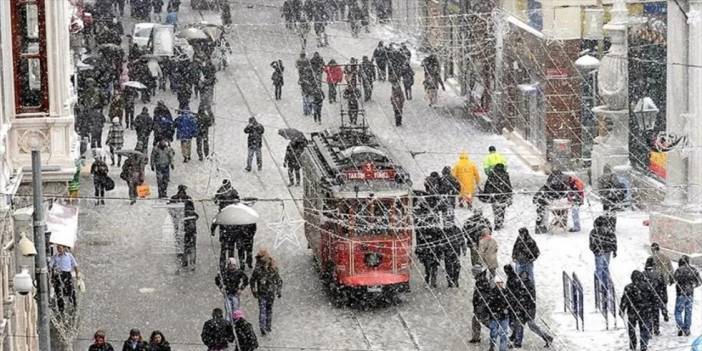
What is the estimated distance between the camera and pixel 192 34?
54.2 m

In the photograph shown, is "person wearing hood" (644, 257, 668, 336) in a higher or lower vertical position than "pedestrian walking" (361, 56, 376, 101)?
lower

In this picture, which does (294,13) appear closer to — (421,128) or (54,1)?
(421,128)

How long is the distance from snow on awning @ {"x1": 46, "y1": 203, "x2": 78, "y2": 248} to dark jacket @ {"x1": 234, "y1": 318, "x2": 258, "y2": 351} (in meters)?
3.76

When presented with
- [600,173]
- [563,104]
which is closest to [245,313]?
[600,173]

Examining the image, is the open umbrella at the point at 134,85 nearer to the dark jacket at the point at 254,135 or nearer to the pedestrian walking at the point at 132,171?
the dark jacket at the point at 254,135

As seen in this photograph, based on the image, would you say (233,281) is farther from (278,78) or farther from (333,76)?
(278,78)

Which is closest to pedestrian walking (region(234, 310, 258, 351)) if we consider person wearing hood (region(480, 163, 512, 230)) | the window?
the window

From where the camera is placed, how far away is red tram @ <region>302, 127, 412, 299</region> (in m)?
34.3

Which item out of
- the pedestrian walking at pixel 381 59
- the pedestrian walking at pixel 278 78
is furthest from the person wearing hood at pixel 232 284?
the pedestrian walking at pixel 381 59

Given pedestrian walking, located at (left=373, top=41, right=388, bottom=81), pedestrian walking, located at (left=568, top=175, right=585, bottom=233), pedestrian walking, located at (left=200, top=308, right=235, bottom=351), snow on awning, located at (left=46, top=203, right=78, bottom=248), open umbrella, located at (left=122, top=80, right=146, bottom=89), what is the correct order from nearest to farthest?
pedestrian walking, located at (left=200, top=308, right=235, bottom=351) → snow on awning, located at (left=46, top=203, right=78, bottom=248) → pedestrian walking, located at (left=568, top=175, right=585, bottom=233) → open umbrella, located at (left=122, top=80, right=146, bottom=89) → pedestrian walking, located at (left=373, top=41, right=388, bottom=81)

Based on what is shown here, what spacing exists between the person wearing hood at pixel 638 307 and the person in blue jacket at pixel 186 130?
50.4 feet

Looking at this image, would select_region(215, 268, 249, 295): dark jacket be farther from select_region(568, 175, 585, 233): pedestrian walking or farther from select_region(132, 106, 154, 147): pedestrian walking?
select_region(132, 106, 154, 147): pedestrian walking

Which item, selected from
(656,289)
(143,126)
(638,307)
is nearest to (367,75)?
(143,126)

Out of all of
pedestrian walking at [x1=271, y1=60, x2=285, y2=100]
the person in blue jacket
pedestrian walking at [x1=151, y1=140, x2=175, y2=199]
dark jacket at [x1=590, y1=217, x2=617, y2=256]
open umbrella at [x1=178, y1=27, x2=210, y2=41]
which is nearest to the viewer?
dark jacket at [x1=590, y1=217, x2=617, y2=256]
